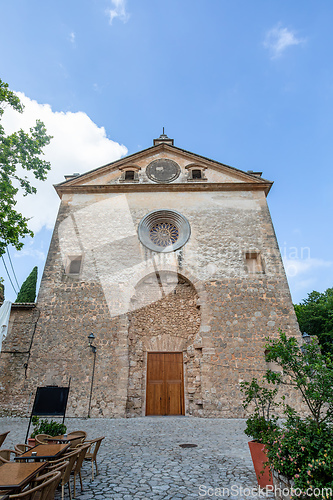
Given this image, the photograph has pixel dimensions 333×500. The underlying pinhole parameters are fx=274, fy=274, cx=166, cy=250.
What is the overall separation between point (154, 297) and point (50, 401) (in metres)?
5.90

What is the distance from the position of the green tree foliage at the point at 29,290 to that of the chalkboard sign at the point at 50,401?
10.6m

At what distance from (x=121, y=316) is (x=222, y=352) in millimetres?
4014

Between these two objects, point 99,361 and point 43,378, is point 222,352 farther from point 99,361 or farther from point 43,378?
point 43,378

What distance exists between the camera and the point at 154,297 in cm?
1170

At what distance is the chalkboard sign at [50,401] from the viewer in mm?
6230

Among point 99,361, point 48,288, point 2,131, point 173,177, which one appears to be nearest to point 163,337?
point 99,361

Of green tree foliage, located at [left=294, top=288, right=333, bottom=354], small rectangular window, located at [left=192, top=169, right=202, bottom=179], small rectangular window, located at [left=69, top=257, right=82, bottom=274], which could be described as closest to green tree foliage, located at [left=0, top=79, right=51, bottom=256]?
small rectangular window, located at [left=69, top=257, right=82, bottom=274]

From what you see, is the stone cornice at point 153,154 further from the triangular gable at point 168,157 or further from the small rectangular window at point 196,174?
the small rectangular window at point 196,174

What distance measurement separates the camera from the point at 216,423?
27.1ft

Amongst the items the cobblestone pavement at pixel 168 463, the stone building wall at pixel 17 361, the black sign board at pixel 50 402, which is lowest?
the cobblestone pavement at pixel 168 463

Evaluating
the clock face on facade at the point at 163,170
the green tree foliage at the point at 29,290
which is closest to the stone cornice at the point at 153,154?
the clock face on facade at the point at 163,170

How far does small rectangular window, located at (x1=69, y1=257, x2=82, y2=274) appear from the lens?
1186cm

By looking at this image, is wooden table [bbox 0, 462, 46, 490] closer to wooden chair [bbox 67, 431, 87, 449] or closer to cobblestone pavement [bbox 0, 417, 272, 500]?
cobblestone pavement [bbox 0, 417, 272, 500]

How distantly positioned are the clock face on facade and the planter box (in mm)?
12054
